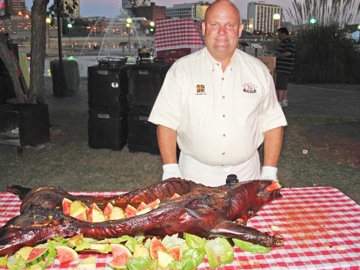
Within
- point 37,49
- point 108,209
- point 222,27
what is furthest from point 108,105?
point 108,209

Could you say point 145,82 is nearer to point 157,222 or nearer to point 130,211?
point 130,211

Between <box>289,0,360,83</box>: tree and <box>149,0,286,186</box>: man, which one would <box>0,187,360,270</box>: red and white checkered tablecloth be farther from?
<box>289,0,360,83</box>: tree

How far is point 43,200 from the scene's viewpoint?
7.39 ft

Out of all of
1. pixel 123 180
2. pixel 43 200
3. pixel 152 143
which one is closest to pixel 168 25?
pixel 152 143

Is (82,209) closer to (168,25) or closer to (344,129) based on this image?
(168,25)

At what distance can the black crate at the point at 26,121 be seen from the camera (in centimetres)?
663

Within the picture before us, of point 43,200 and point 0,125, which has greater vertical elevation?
point 43,200

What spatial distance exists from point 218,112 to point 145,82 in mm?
4486

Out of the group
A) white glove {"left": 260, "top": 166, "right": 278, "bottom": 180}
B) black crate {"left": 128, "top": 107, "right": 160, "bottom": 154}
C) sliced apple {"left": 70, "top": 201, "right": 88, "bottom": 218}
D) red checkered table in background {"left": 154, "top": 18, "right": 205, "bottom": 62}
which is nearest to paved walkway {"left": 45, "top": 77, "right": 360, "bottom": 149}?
black crate {"left": 128, "top": 107, "right": 160, "bottom": 154}

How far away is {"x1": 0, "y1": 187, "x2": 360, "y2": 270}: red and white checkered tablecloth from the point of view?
2.03 m

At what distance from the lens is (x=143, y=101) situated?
7.39m

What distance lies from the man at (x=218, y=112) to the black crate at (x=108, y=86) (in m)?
4.45

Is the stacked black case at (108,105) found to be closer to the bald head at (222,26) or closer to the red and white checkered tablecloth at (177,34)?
the red and white checkered tablecloth at (177,34)

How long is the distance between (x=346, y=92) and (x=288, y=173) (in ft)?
33.3
